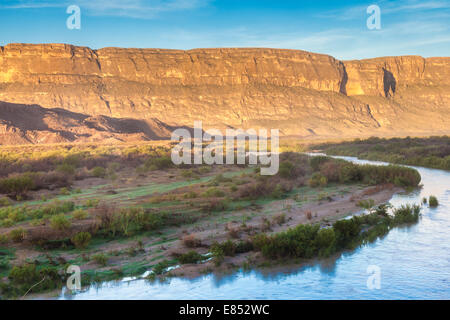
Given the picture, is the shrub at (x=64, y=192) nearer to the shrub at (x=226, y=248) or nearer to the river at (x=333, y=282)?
the shrub at (x=226, y=248)

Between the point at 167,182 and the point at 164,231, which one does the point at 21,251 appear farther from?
the point at 167,182

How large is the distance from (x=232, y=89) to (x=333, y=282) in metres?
122

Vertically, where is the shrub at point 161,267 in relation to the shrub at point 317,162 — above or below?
below

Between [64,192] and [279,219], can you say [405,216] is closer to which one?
[279,219]

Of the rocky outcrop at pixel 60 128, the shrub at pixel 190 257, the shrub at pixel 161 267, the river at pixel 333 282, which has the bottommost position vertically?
the river at pixel 333 282

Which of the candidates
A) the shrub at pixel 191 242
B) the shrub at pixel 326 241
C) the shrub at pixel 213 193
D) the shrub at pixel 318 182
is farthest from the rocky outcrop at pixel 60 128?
the shrub at pixel 326 241

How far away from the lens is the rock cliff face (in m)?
118

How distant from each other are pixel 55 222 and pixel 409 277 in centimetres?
845

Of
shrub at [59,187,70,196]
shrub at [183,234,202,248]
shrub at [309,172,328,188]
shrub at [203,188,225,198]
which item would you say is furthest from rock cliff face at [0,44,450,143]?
shrub at [183,234,202,248]

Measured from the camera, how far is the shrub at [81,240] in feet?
34.8

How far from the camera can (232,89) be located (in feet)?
422

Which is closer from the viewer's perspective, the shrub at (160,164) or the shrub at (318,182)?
the shrub at (318,182)

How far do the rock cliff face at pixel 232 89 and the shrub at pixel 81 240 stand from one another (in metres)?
101

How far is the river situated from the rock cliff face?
10182cm
